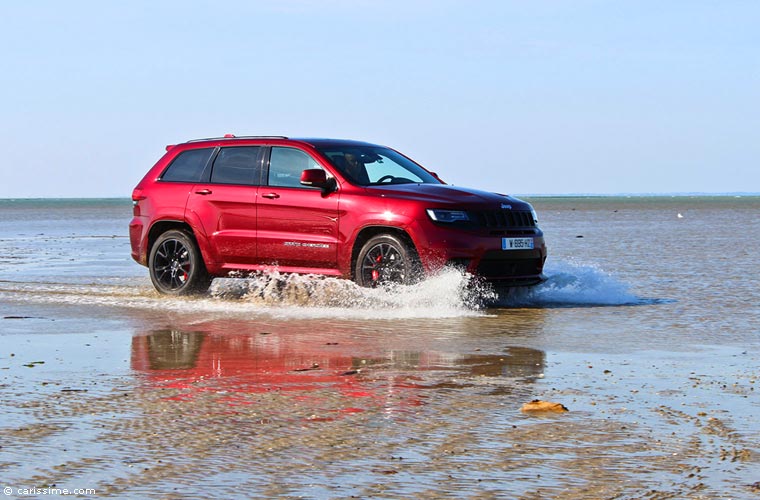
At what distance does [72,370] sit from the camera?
7.30m

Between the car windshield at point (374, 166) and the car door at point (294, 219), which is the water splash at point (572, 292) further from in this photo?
the car door at point (294, 219)

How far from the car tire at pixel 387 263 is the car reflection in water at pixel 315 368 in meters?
2.13

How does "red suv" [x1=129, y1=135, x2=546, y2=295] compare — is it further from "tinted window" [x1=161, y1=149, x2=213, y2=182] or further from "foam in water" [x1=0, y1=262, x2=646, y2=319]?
"foam in water" [x1=0, y1=262, x2=646, y2=319]

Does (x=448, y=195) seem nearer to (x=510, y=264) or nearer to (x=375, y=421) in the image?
(x=510, y=264)

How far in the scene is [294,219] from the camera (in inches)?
460

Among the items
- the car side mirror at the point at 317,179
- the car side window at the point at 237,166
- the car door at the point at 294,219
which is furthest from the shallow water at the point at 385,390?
the car side window at the point at 237,166

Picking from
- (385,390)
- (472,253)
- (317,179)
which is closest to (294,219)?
(317,179)

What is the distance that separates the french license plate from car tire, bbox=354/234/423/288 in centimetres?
88

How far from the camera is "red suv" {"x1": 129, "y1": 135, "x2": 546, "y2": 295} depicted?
10984 mm

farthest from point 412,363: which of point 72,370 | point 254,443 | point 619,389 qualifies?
point 254,443

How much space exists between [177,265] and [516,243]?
3.82 metres

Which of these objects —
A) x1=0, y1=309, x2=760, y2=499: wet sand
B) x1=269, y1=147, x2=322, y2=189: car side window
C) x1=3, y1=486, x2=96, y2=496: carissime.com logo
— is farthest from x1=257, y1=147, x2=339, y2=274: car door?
x1=3, y1=486, x2=96, y2=496: carissime.com logo

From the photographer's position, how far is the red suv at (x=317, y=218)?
11.0 metres

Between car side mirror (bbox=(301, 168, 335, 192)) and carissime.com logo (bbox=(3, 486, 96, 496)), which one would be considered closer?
carissime.com logo (bbox=(3, 486, 96, 496))
